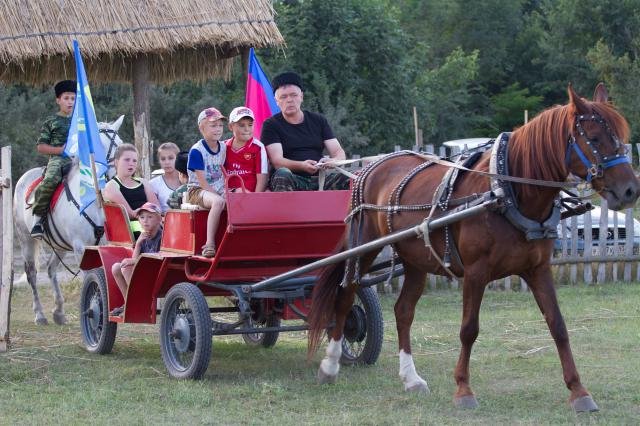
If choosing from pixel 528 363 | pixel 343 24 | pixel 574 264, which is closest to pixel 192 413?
pixel 528 363

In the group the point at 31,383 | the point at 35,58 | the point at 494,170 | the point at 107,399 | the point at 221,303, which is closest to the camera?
the point at 494,170

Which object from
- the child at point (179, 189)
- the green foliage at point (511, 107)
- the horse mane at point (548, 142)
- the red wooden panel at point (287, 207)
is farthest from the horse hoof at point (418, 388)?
the green foliage at point (511, 107)

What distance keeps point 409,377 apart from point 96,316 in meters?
3.20

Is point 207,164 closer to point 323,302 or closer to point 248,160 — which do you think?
point 248,160

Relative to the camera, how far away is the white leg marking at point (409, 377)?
6.90 metres

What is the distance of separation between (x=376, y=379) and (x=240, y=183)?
5.71ft

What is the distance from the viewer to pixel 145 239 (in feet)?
27.0

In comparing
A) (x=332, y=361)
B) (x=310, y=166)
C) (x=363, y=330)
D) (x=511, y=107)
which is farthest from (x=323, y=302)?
(x=511, y=107)

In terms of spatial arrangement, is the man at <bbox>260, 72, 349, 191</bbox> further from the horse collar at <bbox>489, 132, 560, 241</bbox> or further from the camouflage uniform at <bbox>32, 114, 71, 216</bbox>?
the camouflage uniform at <bbox>32, 114, 71, 216</bbox>

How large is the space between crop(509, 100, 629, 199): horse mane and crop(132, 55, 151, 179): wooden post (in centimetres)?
610

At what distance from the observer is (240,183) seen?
7.31 meters

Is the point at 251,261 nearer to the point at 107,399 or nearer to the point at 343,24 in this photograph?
the point at 107,399

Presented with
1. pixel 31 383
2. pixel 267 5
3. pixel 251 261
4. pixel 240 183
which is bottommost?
pixel 31 383

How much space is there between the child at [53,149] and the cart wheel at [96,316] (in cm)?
184
